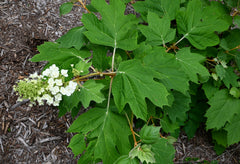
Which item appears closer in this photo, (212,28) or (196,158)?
(212,28)

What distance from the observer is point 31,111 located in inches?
125

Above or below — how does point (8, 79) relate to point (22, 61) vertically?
below

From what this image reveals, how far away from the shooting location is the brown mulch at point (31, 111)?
3035mm

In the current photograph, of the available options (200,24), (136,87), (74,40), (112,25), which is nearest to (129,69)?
(136,87)

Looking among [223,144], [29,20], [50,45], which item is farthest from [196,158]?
[29,20]

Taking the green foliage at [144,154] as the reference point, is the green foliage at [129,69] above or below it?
above

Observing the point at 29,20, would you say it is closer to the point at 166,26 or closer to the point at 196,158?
the point at 166,26

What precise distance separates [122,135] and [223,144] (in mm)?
2244

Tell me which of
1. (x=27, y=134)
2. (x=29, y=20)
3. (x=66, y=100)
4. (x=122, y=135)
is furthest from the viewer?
(x=29, y=20)

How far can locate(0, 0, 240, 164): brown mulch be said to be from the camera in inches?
119

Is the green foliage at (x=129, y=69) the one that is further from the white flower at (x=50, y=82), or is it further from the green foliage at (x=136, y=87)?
the white flower at (x=50, y=82)

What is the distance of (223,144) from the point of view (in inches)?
130

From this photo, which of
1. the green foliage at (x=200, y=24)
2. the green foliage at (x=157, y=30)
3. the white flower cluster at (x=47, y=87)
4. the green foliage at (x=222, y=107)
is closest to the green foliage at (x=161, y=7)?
the green foliage at (x=200, y=24)

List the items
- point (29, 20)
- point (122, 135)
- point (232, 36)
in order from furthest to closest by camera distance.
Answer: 1. point (29, 20)
2. point (232, 36)
3. point (122, 135)
